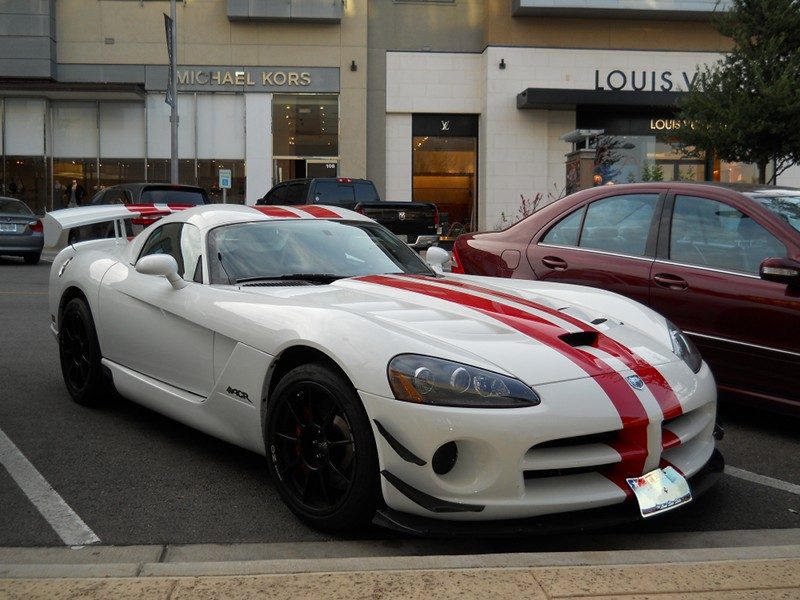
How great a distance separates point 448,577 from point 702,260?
3.31 m

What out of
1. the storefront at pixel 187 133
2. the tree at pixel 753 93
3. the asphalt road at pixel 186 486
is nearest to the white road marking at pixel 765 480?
the asphalt road at pixel 186 486

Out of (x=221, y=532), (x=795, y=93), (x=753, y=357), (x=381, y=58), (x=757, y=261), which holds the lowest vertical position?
(x=221, y=532)

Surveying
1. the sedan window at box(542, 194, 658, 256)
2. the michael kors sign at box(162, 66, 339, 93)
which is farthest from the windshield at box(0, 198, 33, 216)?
the sedan window at box(542, 194, 658, 256)

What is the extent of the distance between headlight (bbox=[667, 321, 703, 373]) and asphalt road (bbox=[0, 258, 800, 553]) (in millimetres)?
619

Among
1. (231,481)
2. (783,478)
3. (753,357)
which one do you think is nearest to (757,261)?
(753,357)

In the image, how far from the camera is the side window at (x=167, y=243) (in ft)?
16.0

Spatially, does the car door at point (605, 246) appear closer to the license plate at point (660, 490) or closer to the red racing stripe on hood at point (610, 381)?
the red racing stripe on hood at point (610, 381)

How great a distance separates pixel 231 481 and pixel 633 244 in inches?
120

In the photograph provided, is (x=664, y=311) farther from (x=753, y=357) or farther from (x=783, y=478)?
(x=783, y=478)

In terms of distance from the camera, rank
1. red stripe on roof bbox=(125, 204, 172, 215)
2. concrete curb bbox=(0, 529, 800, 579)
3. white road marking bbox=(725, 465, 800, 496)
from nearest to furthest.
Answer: concrete curb bbox=(0, 529, 800, 579)
white road marking bbox=(725, 465, 800, 496)
red stripe on roof bbox=(125, 204, 172, 215)

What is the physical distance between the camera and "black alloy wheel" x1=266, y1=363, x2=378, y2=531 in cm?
328

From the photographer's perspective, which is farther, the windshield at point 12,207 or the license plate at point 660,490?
the windshield at point 12,207

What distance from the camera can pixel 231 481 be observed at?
4234 mm

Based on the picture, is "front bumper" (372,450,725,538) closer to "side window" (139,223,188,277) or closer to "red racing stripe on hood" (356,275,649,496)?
"red racing stripe on hood" (356,275,649,496)
